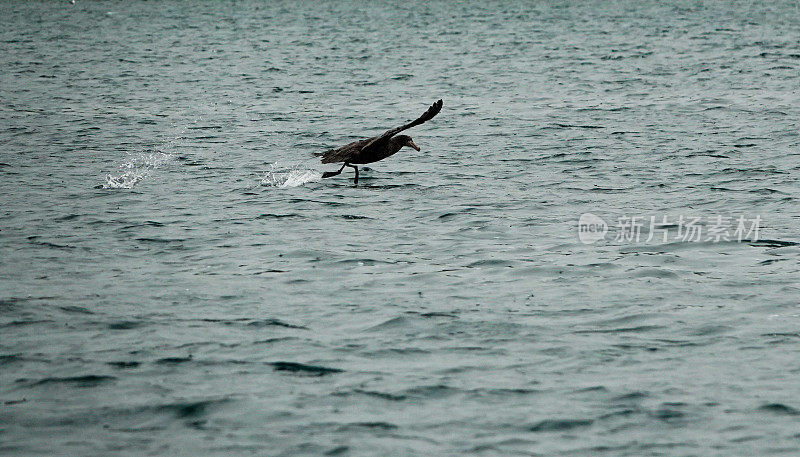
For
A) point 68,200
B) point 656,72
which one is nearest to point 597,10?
point 656,72

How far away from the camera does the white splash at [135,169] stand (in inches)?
757

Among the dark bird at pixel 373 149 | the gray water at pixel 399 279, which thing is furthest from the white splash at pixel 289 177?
the dark bird at pixel 373 149

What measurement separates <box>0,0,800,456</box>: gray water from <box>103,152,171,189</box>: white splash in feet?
0.36

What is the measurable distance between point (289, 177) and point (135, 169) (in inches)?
113

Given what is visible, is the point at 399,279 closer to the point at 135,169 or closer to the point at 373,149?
the point at 373,149

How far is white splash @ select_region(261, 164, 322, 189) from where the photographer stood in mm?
19531

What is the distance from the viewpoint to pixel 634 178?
19.4m

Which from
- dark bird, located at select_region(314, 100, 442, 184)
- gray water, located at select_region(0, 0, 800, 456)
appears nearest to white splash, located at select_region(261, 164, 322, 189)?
gray water, located at select_region(0, 0, 800, 456)

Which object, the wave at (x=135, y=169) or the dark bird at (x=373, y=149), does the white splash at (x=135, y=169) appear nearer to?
the wave at (x=135, y=169)

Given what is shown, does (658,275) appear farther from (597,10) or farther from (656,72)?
(597,10)

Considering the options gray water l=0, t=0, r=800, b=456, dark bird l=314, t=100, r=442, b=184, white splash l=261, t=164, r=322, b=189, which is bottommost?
white splash l=261, t=164, r=322, b=189

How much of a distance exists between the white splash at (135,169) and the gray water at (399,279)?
111 mm

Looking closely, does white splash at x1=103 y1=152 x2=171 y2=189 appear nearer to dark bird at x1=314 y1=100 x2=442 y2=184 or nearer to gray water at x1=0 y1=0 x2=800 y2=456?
gray water at x1=0 y1=0 x2=800 y2=456

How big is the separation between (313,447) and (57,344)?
3.45 metres
